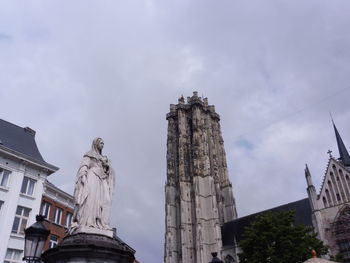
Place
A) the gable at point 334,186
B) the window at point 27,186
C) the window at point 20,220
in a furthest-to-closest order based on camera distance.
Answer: the gable at point 334,186, the window at point 27,186, the window at point 20,220

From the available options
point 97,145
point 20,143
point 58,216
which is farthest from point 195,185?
point 97,145

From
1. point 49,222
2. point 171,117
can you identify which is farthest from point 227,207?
point 49,222

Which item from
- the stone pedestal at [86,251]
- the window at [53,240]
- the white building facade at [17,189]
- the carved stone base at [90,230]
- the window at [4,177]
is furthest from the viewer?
the window at [53,240]

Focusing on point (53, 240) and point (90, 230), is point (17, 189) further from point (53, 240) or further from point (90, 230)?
point (90, 230)

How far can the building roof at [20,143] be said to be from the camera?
19.7 m

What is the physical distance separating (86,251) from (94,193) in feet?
4.42

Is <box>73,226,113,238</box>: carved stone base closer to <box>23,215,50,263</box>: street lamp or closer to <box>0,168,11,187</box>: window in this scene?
<box>23,215,50,263</box>: street lamp

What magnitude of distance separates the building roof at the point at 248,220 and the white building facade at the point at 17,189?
2807 cm

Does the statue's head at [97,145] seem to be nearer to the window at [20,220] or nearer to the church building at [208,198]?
the window at [20,220]

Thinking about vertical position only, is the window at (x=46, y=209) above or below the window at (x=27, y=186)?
below

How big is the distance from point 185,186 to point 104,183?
1803 inches

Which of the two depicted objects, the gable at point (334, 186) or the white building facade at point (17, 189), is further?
the gable at point (334, 186)

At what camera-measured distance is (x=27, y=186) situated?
64.1ft

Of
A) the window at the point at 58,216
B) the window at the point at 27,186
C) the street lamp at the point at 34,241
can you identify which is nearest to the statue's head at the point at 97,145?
the street lamp at the point at 34,241
